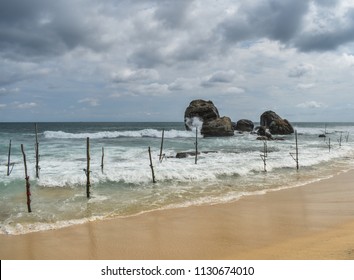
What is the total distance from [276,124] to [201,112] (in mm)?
17104

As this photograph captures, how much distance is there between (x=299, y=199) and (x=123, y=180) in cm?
1097

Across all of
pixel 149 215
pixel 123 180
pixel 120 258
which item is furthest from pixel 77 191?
pixel 120 258

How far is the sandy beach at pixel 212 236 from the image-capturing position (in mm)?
9320

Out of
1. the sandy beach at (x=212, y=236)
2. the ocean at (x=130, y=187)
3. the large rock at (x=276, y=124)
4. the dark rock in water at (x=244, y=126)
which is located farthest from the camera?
the dark rock in water at (x=244, y=126)

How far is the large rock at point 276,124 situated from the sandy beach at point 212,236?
60.3 meters

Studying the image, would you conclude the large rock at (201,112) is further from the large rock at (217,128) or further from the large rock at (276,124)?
the large rock at (276,124)

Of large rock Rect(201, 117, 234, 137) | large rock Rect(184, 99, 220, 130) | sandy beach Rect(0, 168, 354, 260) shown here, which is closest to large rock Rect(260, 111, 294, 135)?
large rock Rect(184, 99, 220, 130)

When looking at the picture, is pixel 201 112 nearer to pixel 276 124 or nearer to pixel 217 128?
pixel 217 128

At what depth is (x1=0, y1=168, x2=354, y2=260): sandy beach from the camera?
9.32 metres

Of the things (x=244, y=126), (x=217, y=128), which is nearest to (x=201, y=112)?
(x=217, y=128)

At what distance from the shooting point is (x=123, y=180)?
71.2ft

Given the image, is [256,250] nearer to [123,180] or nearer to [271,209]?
[271,209]

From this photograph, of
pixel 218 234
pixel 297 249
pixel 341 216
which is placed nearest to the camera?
pixel 297 249

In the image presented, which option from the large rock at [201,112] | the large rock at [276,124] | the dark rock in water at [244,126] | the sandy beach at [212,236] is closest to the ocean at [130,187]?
the sandy beach at [212,236]
